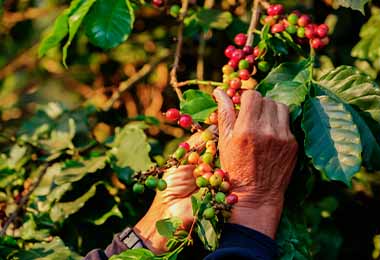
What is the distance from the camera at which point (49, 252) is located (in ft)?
7.14

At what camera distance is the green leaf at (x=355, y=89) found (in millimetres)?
1843

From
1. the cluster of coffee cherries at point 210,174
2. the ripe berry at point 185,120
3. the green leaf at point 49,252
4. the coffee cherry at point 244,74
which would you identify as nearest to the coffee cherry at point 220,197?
the cluster of coffee cherries at point 210,174

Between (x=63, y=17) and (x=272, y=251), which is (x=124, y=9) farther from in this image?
(x=272, y=251)

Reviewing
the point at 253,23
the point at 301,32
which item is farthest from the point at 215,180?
the point at 253,23

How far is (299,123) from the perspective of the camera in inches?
72.7

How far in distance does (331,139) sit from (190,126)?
344mm

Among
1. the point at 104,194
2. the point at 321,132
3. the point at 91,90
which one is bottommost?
the point at 91,90

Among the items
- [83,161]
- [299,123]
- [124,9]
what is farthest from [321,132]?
[83,161]

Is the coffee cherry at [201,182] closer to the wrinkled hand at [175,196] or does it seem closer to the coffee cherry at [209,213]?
the coffee cherry at [209,213]

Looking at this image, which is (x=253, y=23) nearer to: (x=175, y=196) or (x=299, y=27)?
(x=299, y=27)

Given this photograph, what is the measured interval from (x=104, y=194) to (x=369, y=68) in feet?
2.88

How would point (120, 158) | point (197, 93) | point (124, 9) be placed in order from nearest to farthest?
point (197, 93), point (124, 9), point (120, 158)

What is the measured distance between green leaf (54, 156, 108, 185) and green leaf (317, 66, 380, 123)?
0.75 m

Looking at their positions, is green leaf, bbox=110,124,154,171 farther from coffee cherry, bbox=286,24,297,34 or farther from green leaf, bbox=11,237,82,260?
coffee cherry, bbox=286,24,297,34
